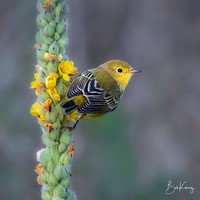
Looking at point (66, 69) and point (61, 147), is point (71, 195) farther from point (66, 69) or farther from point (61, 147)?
point (66, 69)

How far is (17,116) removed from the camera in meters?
5.74

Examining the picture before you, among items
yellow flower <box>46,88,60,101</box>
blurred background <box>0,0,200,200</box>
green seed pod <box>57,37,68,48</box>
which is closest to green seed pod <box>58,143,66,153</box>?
yellow flower <box>46,88,60,101</box>

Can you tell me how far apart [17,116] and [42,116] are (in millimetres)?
3955

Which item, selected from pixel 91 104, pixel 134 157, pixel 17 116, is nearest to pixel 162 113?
pixel 134 157

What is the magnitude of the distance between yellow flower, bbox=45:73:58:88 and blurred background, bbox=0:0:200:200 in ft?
10.5

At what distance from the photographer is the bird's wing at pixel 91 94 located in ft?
8.65

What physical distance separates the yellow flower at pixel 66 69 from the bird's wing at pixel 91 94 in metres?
0.47

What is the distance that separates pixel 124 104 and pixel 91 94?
3.93m

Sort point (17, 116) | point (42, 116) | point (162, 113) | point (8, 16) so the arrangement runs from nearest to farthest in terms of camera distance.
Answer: point (42, 116)
point (17, 116)
point (8, 16)
point (162, 113)

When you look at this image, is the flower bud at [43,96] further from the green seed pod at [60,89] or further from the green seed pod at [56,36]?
the green seed pod at [56,36]

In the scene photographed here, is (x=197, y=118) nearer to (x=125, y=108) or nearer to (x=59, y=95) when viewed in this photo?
(x=125, y=108)

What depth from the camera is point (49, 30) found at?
1.78 meters

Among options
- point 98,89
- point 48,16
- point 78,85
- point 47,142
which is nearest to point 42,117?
point 47,142

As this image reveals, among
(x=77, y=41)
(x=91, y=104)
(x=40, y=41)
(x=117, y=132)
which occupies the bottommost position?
(x=40, y=41)
